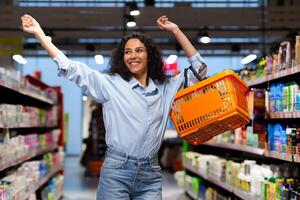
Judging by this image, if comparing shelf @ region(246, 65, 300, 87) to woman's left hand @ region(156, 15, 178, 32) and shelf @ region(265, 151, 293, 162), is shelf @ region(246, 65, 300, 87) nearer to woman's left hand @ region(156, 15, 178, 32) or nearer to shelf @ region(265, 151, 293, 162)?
shelf @ region(265, 151, 293, 162)

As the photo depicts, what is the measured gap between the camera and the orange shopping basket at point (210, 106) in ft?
10.6

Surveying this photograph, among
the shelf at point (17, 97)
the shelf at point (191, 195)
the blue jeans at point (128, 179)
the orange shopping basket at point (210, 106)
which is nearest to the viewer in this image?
the blue jeans at point (128, 179)

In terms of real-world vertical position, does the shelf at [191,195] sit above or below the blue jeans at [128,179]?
below

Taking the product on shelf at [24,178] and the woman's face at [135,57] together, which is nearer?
the woman's face at [135,57]

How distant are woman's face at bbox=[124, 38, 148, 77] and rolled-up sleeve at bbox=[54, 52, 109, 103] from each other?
6.1 inches

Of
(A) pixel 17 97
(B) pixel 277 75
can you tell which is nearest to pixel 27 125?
(A) pixel 17 97

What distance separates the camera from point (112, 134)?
3062 mm

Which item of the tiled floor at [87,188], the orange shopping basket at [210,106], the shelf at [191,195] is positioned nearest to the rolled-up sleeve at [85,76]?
the orange shopping basket at [210,106]

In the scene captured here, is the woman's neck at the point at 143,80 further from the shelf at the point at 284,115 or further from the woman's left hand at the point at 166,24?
the shelf at the point at 284,115

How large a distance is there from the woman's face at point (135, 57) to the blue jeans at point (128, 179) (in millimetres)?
497

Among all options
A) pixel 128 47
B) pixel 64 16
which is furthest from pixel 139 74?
pixel 64 16

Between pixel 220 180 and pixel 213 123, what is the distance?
4.07m

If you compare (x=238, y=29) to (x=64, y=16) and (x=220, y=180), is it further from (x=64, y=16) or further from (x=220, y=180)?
(x=220, y=180)

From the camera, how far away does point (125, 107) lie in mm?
3039
